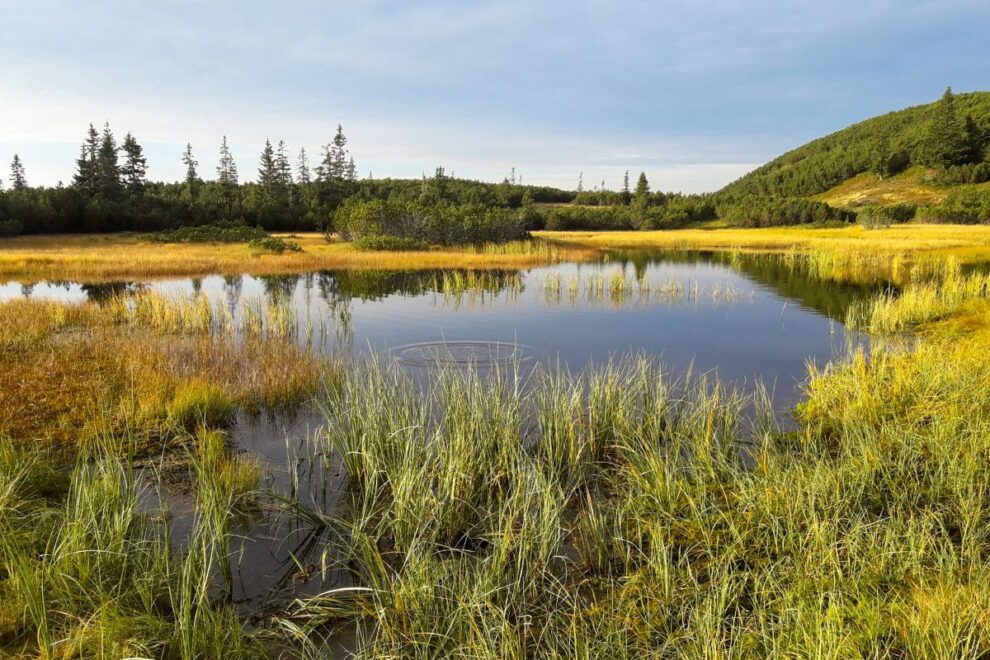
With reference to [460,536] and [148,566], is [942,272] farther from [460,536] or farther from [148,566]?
[148,566]

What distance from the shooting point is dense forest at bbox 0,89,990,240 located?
47.1 meters

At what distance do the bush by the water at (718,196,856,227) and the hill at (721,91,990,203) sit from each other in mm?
30959

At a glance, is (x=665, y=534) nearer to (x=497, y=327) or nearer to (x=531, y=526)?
(x=531, y=526)

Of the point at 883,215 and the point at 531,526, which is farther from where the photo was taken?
the point at 883,215

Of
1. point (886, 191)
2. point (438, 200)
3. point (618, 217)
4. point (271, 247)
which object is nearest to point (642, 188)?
point (618, 217)

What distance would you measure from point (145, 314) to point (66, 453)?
9935 mm

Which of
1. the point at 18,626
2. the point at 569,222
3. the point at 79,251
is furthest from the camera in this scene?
the point at 569,222

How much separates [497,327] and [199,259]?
23210 millimetres

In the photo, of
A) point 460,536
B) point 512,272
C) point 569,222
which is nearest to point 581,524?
point 460,536

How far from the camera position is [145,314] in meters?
16.0

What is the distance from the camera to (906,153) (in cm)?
12738

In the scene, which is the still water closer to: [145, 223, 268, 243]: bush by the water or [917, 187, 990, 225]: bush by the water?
[145, 223, 268, 243]: bush by the water

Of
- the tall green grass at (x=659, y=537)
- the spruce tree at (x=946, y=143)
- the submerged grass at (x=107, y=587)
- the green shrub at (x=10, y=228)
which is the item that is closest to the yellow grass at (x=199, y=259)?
the green shrub at (x=10, y=228)

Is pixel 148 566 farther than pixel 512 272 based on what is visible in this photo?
No
